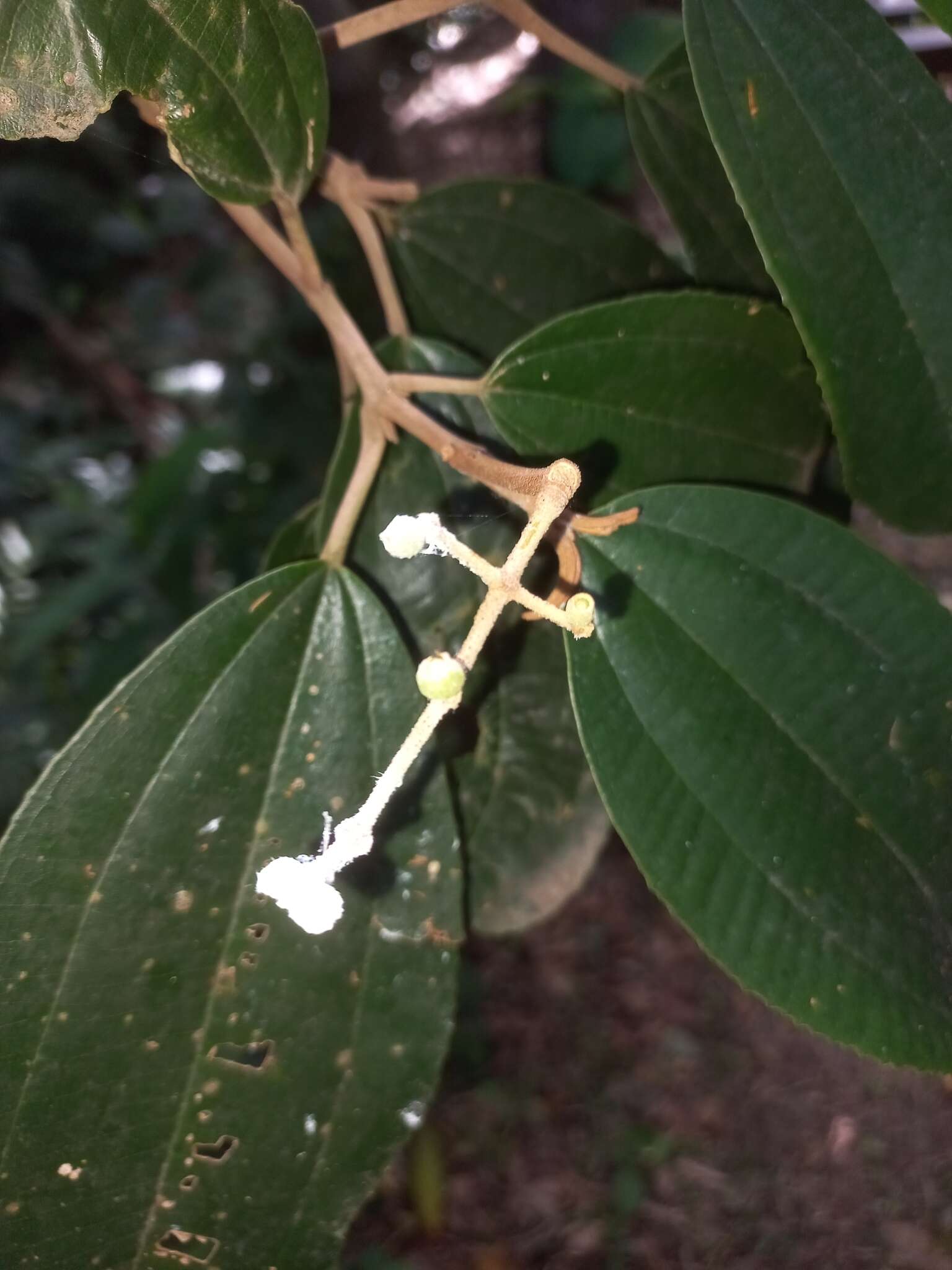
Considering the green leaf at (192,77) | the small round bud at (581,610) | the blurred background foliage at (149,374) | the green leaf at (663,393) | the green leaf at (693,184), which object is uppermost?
the blurred background foliage at (149,374)

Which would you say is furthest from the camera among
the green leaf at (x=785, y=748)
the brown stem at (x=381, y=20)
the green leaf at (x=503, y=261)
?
the green leaf at (x=503, y=261)

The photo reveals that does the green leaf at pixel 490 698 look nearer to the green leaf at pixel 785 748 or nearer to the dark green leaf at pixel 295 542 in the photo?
the dark green leaf at pixel 295 542

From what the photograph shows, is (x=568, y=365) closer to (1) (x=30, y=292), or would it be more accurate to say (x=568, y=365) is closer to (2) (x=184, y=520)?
(2) (x=184, y=520)

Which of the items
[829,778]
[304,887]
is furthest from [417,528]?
[829,778]

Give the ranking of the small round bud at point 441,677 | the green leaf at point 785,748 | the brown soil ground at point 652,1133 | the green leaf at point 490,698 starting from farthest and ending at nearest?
1. the brown soil ground at point 652,1133
2. the green leaf at point 490,698
3. the green leaf at point 785,748
4. the small round bud at point 441,677

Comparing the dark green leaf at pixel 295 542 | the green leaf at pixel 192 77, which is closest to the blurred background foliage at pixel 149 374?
the dark green leaf at pixel 295 542

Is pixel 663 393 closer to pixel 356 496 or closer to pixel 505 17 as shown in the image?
pixel 356 496

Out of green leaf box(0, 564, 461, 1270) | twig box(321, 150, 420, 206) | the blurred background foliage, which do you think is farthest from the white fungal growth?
the blurred background foliage
